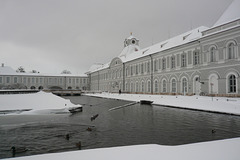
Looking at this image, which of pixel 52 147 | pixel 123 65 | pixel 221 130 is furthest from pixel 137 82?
pixel 52 147

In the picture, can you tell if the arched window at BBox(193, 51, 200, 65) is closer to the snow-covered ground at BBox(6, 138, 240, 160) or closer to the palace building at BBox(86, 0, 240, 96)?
the palace building at BBox(86, 0, 240, 96)

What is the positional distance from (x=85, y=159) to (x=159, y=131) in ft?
17.6

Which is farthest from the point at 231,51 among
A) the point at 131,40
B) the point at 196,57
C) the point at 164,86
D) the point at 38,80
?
the point at 38,80

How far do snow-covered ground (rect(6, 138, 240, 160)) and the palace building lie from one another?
1769 centimetres

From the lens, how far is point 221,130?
28.4 feet

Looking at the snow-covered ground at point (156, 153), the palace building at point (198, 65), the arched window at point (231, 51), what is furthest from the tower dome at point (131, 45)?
the snow-covered ground at point (156, 153)

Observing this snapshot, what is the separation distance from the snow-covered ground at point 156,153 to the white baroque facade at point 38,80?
69.0 m

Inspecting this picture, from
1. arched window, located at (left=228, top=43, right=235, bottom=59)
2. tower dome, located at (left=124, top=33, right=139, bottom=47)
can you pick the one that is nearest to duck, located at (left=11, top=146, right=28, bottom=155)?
arched window, located at (left=228, top=43, right=235, bottom=59)

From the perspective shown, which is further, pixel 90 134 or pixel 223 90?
pixel 223 90

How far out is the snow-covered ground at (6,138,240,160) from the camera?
423 cm

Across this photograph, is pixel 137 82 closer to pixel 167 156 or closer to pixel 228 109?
pixel 228 109

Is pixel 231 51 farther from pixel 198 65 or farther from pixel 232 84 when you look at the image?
pixel 198 65

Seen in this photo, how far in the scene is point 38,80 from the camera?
70938 mm

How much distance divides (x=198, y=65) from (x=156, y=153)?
2400cm
